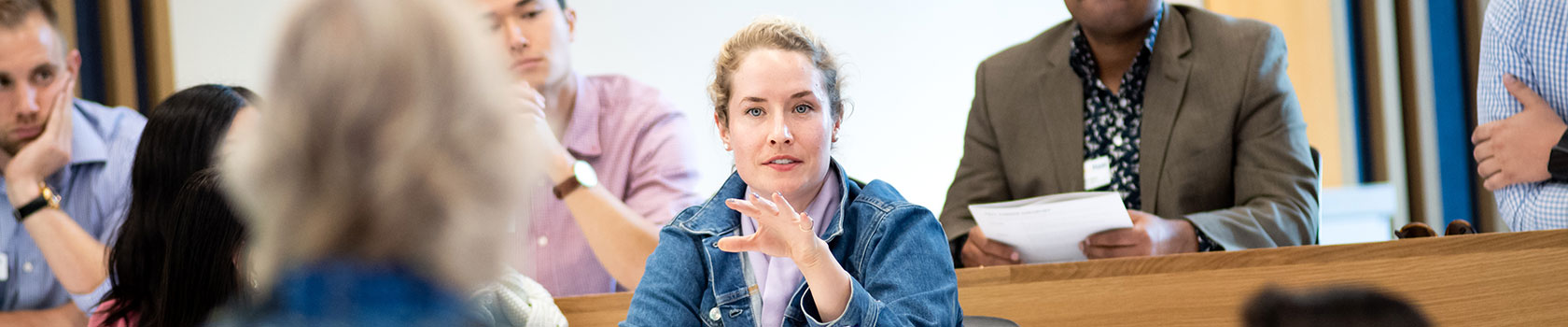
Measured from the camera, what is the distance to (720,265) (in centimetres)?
146

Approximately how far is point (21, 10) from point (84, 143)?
1.30 ft

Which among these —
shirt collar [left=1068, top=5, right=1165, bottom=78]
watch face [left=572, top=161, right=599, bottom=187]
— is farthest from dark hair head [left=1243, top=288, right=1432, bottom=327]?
watch face [left=572, top=161, right=599, bottom=187]

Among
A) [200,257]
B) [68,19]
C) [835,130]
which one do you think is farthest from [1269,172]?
[68,19]

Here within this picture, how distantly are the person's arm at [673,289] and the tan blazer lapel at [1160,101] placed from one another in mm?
1339

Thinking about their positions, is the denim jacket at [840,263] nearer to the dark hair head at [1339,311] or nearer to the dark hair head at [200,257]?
the dark hair head at [1339,311]

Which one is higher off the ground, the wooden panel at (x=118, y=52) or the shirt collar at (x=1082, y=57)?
the shirt collar at (x=1082, y=57)

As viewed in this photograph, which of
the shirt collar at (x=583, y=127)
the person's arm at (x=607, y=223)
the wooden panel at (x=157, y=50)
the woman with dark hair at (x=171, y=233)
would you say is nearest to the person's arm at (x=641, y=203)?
the person's arm at (x=607, y=223)

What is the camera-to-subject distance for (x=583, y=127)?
123 inches

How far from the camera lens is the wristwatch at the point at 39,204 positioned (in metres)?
2.91

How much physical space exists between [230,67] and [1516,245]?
154 inches

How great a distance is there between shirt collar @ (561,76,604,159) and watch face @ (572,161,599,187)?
0.76ft

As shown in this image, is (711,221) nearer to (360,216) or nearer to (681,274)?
(681,274)

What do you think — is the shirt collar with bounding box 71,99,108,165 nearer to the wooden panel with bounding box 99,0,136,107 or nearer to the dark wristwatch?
the wooden panel with bounding box 99,0,136,107

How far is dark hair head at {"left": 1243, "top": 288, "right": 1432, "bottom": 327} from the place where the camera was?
33.9 inches
